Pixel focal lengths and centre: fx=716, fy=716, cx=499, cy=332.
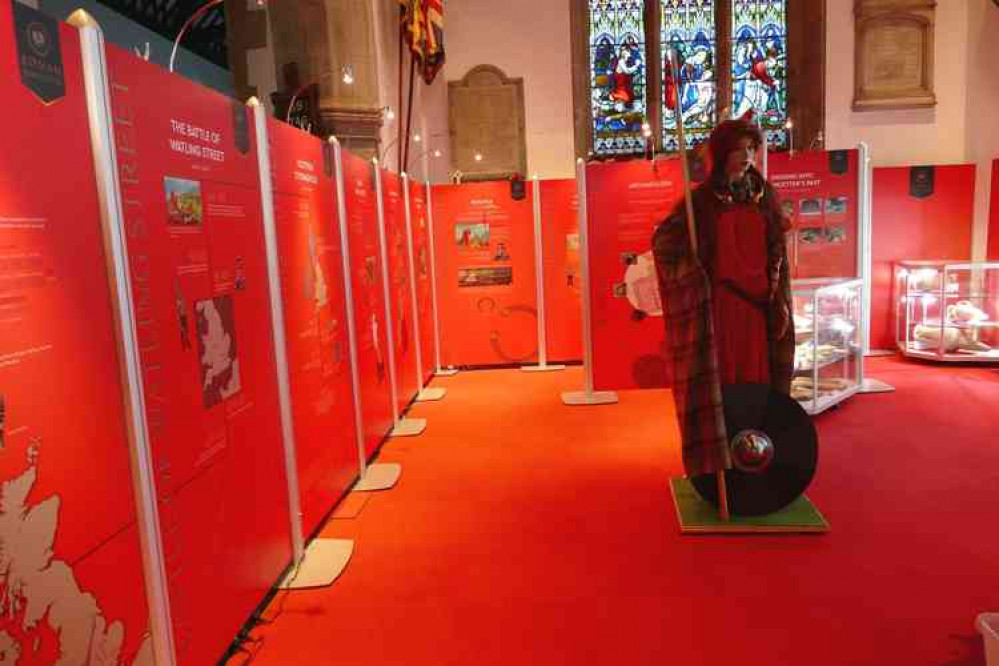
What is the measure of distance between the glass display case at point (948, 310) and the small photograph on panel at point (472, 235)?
14.8 feet

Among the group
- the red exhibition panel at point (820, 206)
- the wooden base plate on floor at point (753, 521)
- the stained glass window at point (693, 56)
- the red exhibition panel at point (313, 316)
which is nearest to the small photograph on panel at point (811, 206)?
the red exhibition panel at point (820, 206)

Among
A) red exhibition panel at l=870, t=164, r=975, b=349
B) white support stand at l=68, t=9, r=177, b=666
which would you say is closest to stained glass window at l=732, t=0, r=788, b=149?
red exhibition panel at l=870, t=164, r=975, b=349

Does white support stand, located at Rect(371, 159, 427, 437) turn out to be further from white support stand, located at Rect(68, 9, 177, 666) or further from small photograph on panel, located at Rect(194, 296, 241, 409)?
white support stand, located at Rect(68, 9, 177, 666)

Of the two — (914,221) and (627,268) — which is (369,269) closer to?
(627,268)

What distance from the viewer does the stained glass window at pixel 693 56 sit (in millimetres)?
9445

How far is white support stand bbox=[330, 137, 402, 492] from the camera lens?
4168 mm

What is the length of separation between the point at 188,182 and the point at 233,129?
0.47 m

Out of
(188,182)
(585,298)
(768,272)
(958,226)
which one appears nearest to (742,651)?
(768,272)

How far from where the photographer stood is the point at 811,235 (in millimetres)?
7086

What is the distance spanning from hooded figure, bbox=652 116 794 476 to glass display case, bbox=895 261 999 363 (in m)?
4.36

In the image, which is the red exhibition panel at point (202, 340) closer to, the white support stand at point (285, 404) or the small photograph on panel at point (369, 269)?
the white support stand at point (285, 404)

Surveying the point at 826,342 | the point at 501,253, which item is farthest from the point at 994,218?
the point at 501,253

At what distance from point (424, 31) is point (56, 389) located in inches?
267

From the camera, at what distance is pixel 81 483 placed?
5.83 feet
